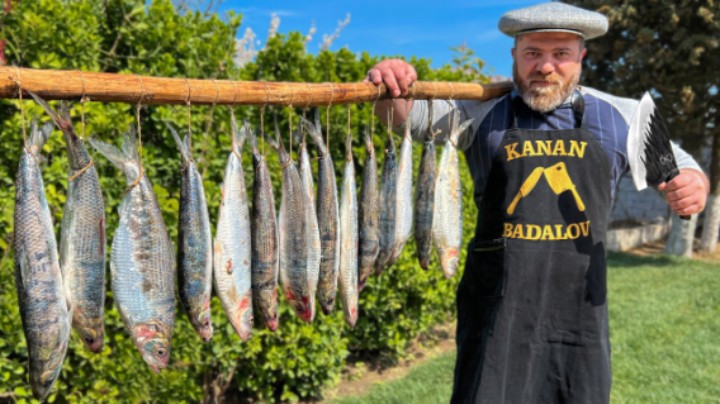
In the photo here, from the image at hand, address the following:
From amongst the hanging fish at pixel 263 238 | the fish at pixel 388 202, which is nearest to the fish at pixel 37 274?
the hanging fish at pixel 263 238

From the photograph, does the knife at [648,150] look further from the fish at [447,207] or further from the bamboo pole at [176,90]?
the bamboo pole at [176,90]

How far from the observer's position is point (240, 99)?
2.14m

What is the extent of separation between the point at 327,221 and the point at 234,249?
41 centimetres

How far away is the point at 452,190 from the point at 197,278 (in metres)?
1.25

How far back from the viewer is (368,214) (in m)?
2.42

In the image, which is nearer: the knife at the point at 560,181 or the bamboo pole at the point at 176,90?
the bamboo pole at the point at 176,90

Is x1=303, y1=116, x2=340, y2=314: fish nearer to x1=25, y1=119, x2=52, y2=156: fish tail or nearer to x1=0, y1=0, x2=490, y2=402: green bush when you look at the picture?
x1=25, y1=119, x2=52, y2=156: fish tail

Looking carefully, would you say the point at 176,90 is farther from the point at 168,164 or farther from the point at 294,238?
the point at 168,164

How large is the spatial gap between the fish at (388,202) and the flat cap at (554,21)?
0.80 meters

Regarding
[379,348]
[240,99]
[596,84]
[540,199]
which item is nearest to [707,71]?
[596,84]

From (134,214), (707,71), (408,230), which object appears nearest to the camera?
(134,214)

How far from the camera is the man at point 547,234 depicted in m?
2.63

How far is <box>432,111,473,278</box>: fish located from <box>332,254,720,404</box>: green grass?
2.78 meters

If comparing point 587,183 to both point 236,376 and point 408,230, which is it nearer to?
point 408,230
